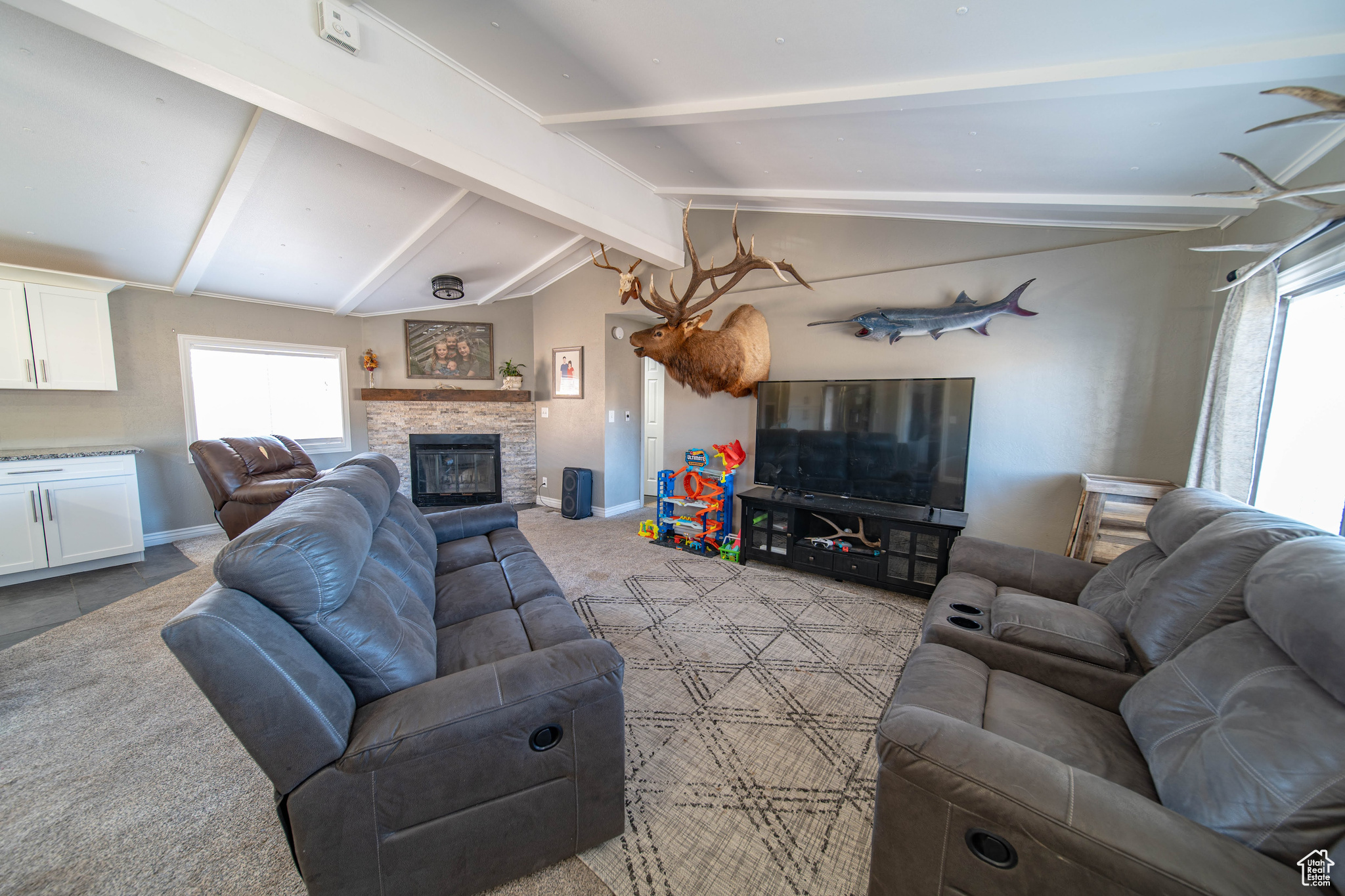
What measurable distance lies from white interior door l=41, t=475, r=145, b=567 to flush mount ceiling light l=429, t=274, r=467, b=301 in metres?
2.83

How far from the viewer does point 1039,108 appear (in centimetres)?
186

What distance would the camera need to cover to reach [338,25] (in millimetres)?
1870

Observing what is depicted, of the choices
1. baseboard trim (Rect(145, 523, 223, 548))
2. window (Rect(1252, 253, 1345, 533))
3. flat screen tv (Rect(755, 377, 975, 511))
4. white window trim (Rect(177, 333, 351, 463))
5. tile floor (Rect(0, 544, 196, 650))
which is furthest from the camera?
white window trim (Rect(177, 333, 351, 463))

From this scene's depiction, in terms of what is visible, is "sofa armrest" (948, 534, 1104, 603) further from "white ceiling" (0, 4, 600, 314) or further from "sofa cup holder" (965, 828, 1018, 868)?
"white ceiling" (0, 4, 600, 314)

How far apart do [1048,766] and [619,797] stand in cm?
109

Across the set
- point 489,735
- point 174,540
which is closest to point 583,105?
point 489,735

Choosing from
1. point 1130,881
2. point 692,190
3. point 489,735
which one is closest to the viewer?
point 1130,881

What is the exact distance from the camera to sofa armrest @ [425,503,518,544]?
276 centimetres

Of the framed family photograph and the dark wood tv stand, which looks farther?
the framed family photograph

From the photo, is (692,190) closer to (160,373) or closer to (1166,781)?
(1166,781)

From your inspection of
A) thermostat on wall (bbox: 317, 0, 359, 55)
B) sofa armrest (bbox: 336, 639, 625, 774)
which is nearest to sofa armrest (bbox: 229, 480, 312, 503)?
thermostat on wall (bbox: 317, 0, 359, 55)

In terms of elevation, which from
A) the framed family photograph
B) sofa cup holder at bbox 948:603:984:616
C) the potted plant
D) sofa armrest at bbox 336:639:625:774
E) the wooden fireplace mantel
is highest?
the framed family photograph

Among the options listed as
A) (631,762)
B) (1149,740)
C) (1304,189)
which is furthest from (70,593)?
(1304,189)

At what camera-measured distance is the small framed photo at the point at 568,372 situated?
205 inches
